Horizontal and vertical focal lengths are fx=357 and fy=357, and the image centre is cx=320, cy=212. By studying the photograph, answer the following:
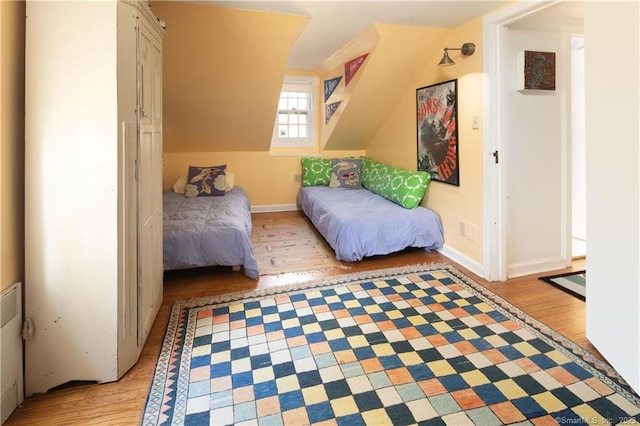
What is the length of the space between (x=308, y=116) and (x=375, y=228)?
279cm

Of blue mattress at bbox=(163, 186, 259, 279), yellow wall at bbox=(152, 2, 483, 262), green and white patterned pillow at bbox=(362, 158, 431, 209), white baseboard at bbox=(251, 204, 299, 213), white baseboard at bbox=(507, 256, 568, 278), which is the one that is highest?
A: yellow wall at bbox=(152, 2, 483, 262)

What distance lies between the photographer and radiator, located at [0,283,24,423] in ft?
4.37

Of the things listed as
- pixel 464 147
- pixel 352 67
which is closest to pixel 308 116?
pixel 352 67

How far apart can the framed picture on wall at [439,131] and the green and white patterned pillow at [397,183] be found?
14 centimetres

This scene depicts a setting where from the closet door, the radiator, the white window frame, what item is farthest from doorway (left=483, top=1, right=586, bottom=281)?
the white window frame

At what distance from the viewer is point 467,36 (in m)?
2.83

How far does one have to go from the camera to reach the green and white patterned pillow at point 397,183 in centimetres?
338

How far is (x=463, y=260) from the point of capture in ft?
9.84

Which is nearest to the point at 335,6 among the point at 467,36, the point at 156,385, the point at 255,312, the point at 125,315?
the point at 467,36

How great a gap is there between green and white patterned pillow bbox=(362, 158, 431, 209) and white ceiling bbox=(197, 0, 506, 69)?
1332 mm

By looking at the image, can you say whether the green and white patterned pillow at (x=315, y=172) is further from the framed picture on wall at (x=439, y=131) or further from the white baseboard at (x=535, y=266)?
the white baseboard at (x=535, y=266)

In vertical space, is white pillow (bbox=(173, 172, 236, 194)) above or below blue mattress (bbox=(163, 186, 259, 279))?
above

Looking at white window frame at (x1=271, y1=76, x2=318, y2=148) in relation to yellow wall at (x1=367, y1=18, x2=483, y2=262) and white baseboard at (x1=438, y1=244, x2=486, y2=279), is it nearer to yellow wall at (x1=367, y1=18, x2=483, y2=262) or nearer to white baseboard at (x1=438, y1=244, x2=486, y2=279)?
yellow wall at (x1=367, y1=18, x2=483, y2=262)

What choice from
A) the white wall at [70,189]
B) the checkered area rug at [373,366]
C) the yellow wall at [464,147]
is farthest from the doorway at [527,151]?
the white wall at [70,189]
